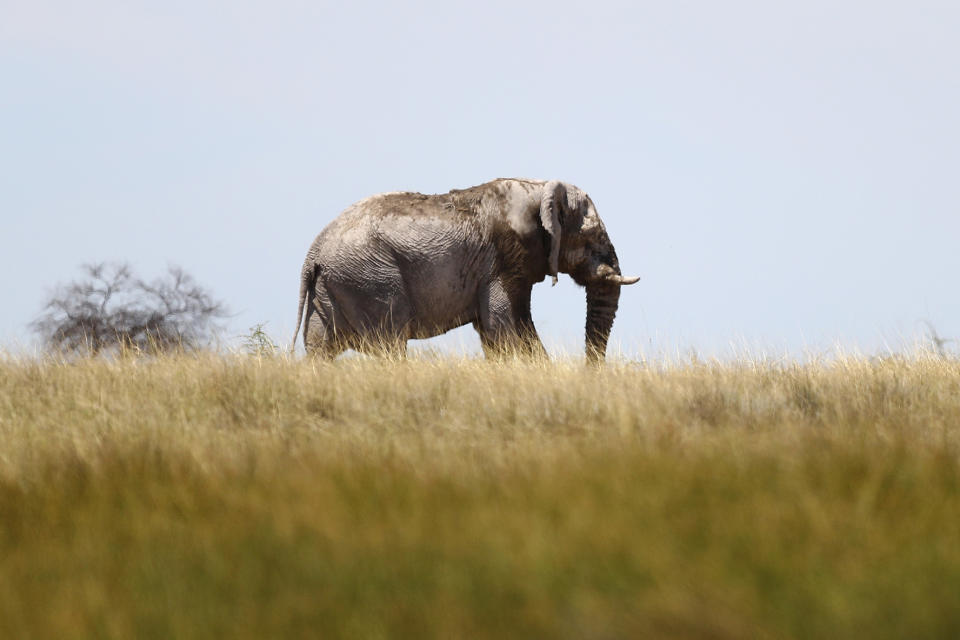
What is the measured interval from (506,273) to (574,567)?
7.17 metres

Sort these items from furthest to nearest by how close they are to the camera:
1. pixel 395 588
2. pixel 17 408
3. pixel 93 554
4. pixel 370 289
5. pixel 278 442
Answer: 1. pixel 370 289
2. pixel 17 408
3. pixel 278 442
4. pixel 93 554
5. pixel 395 588

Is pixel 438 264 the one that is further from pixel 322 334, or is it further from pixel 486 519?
pixel 486 519

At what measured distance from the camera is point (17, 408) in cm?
807

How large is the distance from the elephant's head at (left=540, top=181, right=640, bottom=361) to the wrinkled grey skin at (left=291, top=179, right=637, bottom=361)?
18 mm

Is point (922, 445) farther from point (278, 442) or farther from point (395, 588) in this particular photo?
point (278, 442)

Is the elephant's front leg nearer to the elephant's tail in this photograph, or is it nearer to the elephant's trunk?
the elephant's trunk

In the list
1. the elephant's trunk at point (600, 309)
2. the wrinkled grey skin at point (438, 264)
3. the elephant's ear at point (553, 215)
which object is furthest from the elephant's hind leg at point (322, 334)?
the elephant's trunk at point (600, 309)

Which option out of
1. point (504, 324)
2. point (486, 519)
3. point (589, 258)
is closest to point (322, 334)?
point (504, 324)

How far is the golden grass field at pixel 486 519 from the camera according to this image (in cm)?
345

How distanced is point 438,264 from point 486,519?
6584 millimetres

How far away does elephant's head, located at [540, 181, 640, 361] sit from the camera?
11.0 metres

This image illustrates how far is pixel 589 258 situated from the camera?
37.1 feet

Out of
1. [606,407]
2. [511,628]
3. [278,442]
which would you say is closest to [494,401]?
[606,407]

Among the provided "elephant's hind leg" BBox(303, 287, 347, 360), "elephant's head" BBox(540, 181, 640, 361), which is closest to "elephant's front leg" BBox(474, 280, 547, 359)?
"elephant's head" BBox(540, 181, 640, 361)
